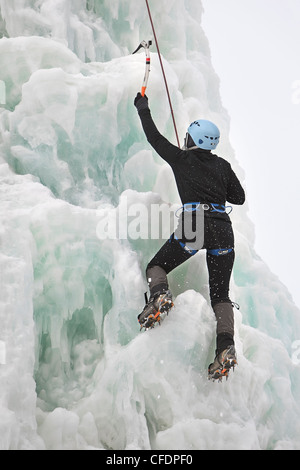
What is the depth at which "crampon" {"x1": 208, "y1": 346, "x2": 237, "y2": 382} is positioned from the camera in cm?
321

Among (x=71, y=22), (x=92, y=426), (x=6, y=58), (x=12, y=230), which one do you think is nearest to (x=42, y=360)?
(x=92, y=426)

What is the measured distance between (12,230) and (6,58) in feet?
7.61

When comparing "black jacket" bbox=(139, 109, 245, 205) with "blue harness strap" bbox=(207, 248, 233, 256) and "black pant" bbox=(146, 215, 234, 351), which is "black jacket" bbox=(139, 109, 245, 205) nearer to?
"black pant" bbox=(146, 215, 234, 351)

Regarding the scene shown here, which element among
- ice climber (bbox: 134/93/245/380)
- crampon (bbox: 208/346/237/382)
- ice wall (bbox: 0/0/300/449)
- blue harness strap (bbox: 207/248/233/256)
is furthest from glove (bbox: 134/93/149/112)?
crampon (bbox: 208/346/237/382)

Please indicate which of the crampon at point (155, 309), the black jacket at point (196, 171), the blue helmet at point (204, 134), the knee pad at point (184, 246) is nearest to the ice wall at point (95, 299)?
the crampon at point (155, 309)

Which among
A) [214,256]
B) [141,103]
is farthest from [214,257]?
[141,103]

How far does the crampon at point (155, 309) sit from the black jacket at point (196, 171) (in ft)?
2.98

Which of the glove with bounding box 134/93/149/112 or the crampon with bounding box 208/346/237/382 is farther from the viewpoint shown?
the glove with bounding box 134/93/149/112

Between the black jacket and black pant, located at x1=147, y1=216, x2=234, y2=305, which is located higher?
the black jacket

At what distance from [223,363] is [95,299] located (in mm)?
1301

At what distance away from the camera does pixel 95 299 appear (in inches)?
156

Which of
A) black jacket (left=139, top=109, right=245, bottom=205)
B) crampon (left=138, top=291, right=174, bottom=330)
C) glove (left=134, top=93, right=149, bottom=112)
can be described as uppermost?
glove (left=134, top=93, right=149, bottom=112)

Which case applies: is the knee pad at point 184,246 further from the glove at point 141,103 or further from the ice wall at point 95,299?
the glove at point 141,103

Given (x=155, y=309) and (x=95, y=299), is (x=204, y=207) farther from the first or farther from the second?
(x=95, y=299)
